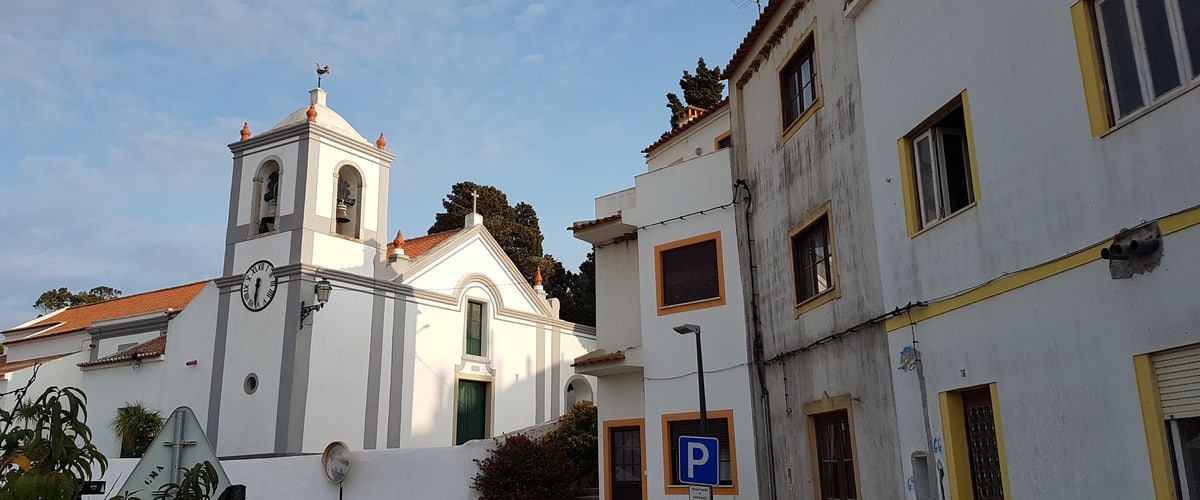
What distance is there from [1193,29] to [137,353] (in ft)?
89.3

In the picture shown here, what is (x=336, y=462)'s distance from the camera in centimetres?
2039

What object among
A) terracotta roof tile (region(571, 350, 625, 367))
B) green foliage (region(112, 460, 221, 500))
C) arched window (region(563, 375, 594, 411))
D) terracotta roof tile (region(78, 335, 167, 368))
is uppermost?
terracotta roof tile (region(78, 335, 167, 368))

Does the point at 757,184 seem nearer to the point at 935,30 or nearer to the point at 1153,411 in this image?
the point at 935,30

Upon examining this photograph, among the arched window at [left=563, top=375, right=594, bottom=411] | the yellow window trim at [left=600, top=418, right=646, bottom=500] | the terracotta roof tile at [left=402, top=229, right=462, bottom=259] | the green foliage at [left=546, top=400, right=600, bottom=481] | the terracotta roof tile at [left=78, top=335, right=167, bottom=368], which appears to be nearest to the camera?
the yellow window trim at [left=600, top=418, right=646, bottom=500]

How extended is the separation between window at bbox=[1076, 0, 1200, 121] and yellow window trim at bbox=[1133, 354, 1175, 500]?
1.79 m

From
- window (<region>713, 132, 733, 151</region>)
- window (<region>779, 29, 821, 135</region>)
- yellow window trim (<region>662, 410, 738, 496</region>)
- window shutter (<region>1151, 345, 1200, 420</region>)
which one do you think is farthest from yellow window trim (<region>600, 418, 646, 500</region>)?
window shutter (<region>1151, 345, 1200, 420</region>)

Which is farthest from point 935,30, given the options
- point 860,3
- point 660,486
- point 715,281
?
point 660,486

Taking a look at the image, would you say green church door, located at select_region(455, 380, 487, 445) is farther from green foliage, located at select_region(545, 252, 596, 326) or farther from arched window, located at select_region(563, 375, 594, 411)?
green foliage, located at select_region(545, 252, 596, 326)

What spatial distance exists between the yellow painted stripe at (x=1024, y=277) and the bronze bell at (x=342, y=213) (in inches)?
744

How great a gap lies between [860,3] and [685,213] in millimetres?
6223

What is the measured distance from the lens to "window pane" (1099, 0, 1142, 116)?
6.65 metres

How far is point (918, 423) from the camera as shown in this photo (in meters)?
9.34

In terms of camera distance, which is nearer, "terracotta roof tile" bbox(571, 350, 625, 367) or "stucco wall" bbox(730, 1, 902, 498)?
"stucco wall" bbox(730, 1, 902, 498)

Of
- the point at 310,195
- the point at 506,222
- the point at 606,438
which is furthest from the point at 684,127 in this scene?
the point at 506,222
